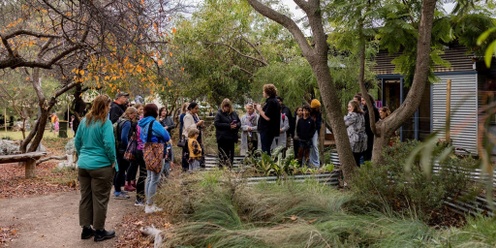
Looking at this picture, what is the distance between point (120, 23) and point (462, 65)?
10.5m

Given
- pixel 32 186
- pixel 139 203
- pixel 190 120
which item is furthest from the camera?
pixel 32 186

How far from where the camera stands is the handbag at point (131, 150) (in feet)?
27.2

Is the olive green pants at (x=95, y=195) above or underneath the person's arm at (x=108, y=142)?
underneath

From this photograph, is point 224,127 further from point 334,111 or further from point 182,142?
point 334,111

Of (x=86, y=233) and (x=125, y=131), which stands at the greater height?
(x=125, y=131)

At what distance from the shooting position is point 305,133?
11.1 m

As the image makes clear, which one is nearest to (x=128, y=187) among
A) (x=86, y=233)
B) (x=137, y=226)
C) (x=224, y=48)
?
(x=137, y=226)

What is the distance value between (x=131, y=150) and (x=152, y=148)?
101cm

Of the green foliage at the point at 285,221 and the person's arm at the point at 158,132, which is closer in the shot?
the green foliage at the point at 285,221

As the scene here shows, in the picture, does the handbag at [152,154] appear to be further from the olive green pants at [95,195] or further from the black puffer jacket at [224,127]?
the black puffer jacket at [224,127]

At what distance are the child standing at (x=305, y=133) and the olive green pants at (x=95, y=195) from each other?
18.3 feet

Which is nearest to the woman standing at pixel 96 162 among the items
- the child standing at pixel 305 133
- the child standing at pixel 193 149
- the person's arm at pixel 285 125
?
the child standing at pixel 193 149

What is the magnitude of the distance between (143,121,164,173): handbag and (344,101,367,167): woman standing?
4.12 meters

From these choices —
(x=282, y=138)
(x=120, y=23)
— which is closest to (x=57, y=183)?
(x=120, y=23)
